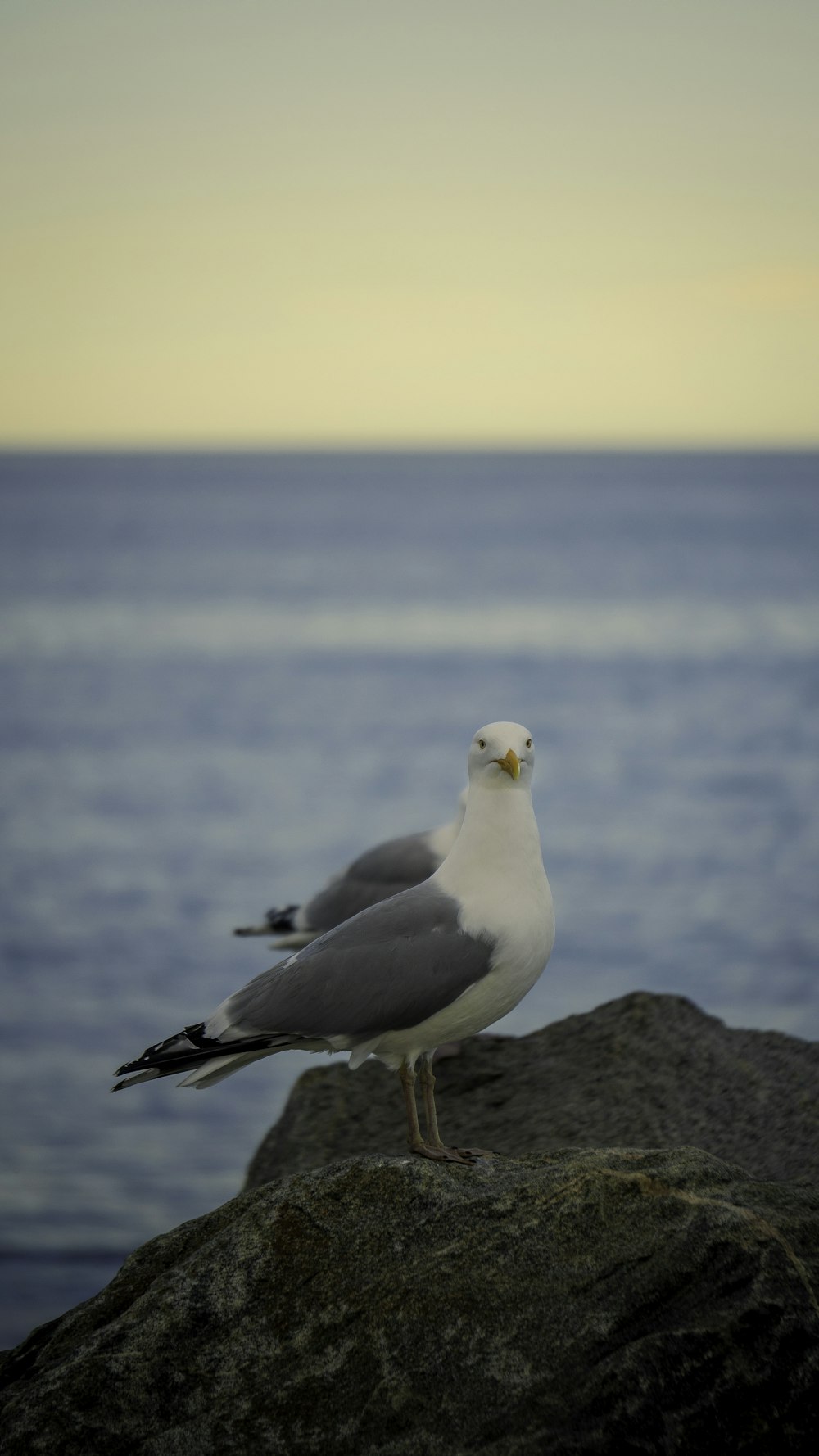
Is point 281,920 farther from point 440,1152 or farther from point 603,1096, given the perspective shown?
point 440,1152

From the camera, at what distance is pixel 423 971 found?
14.6 ft

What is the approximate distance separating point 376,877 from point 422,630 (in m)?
50.8

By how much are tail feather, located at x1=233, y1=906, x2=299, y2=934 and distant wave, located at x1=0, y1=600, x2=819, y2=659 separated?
41875mm

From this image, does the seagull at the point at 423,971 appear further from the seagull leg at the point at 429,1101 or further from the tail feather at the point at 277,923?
the tail feather at the point at 277,923

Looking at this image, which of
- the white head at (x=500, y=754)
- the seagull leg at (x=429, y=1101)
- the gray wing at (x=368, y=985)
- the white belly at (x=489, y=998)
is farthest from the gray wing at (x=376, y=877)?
the gray wing at (x=368, y=985)

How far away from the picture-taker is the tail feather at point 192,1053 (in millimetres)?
4309

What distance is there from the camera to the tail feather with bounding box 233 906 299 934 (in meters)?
8.38

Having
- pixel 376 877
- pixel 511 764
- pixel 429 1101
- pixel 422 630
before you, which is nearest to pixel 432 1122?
pixel 429 1101

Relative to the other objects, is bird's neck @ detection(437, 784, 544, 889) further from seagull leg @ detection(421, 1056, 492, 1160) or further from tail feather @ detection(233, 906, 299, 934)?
tail feather @ detection(233, 906, 299, 934)

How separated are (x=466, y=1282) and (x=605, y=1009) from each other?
2.84m

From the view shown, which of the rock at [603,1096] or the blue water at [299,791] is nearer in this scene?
the rock at [603,1096]

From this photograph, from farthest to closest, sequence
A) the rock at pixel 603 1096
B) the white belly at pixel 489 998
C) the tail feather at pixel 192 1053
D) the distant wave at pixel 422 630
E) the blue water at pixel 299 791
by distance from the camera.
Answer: the distant wave at pixel 422 630 → the blue water at pixel 299 791 → the rock at pixel 603 1096 → the white belly at pixel 489 998 → the tail feather at pixel 192 1053

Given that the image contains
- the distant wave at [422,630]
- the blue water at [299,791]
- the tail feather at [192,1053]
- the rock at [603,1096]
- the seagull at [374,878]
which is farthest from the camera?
the distant wave at [422,630]

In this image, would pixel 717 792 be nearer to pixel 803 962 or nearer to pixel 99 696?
pixel 803 962
